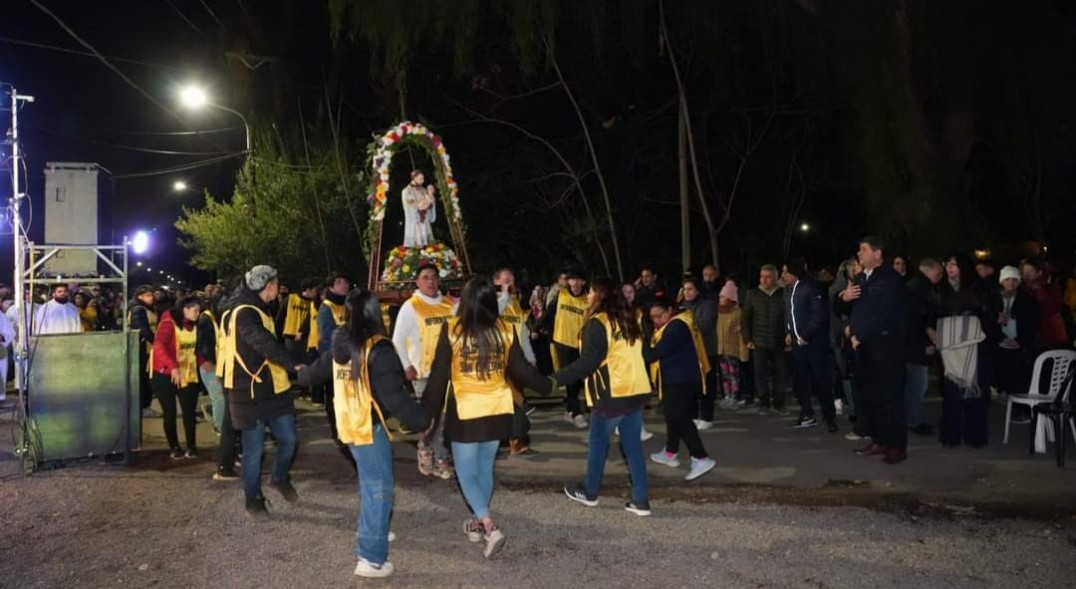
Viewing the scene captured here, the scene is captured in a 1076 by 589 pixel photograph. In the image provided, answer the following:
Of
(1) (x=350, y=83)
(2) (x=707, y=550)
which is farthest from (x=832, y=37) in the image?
(1) (x=350, y=83)

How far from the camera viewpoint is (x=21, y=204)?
8.40m

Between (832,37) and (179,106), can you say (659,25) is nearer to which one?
(832,37)

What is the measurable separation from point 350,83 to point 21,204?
1775cm

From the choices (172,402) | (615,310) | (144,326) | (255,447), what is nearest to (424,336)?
(255,447)

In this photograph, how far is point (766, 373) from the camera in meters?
10.8

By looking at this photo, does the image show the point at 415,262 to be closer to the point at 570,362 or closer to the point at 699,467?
the point at 570,362

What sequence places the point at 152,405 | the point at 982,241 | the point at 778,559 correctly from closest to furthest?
the point at 778,559 < the point at 152,405 < the point at 982,241

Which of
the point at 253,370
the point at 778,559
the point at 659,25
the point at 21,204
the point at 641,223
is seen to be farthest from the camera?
the point at 641,223

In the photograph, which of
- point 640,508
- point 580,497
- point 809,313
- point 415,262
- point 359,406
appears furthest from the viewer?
point 415,262

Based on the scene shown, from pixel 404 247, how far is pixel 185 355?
3.77m

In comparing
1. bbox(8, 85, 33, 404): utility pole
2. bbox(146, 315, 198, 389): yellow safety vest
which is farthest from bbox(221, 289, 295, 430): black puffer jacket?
bbox(8, 85, 33, 404): utility pole

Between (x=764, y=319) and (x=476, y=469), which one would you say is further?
(x=764, y=319)

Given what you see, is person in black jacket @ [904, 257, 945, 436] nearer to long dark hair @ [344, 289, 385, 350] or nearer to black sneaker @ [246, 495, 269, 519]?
long dark hair @ [344, 289, 385, 350]

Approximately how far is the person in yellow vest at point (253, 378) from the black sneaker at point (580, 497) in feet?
7.18
